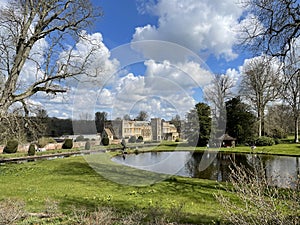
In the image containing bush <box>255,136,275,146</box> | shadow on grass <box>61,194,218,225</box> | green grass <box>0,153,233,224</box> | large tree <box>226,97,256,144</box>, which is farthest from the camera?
large tree <box>226,97,256,144</box>

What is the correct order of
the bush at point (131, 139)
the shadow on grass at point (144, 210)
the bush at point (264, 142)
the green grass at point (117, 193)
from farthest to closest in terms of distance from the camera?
the bush at point (264, 142) → the bush at point (131, 139) → the green grass at point (117, 193) → the shadow on grass at point (144, 210)

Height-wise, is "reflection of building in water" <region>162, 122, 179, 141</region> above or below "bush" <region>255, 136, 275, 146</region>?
above

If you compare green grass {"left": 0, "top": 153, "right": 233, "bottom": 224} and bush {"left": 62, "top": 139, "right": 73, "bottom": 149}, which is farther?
bush {"left": 62, "top": 139, "right": 73, "bottom": 149}

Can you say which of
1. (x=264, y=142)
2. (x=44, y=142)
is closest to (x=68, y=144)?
(x=44, y=142)

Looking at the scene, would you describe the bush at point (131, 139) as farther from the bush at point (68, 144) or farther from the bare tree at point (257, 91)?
the bare tree at point (257, 91)

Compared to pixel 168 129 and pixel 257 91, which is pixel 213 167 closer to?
pixel 168 129

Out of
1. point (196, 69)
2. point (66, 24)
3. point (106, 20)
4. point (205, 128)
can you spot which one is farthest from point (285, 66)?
point (205, 128)

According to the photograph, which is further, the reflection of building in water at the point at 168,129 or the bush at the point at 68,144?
the bush at the point at 68,144

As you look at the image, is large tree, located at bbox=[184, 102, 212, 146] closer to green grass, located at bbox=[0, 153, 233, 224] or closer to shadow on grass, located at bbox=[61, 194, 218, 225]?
green grass, located at bbox=[0, 153, 233, 224]

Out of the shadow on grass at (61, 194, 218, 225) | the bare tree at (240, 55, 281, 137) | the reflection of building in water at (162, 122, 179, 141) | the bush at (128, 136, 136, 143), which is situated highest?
the bare tree at (240, 55, 281, 137)

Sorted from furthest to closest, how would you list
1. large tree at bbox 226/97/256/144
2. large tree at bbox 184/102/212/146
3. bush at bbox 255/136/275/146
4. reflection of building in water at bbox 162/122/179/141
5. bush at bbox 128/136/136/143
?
large tree at bbox 226/97/256/144 → bush at bbox 255/136/275/146 → large tree at bbox 184/102/212/146 → bush at bbox 128/136/136/143 → reflection of building in water at bbox 162/122/179/141

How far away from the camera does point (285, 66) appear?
893cm

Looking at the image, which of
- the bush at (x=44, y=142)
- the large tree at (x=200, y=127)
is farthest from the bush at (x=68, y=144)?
the large tree at (x=200, y=127)

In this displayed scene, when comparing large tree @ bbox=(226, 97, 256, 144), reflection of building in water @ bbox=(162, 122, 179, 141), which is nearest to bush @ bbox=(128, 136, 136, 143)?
reflection of building in water @ bbox=(162, 122, 179, 141)
